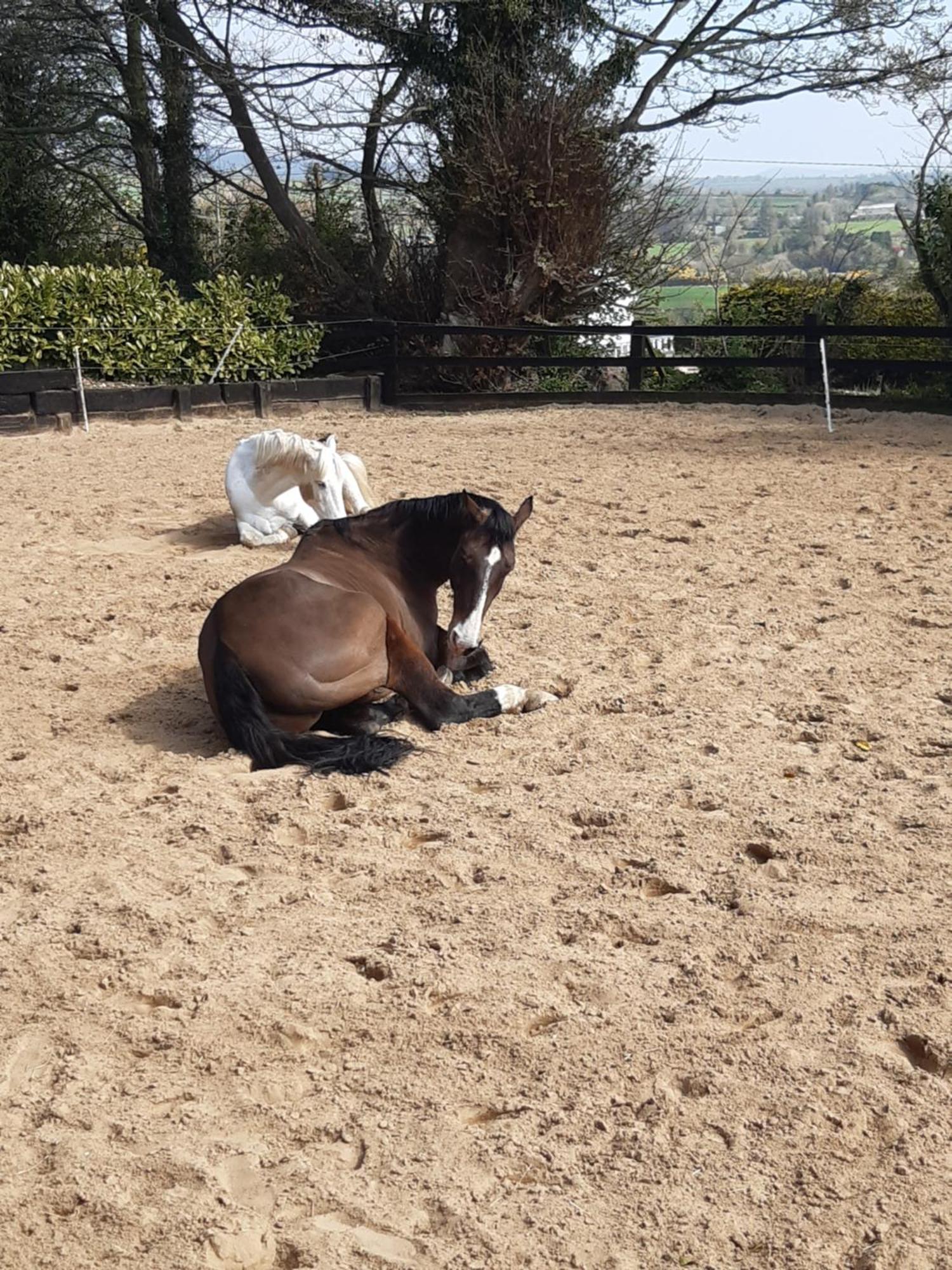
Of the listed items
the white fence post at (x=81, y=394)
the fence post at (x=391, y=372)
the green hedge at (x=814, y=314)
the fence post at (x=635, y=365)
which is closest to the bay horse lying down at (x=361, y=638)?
the white fence post at (x=81, y=394)

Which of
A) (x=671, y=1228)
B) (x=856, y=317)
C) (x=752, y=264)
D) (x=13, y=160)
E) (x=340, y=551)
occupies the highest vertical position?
(x=13, y=160)

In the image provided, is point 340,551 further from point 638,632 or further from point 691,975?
point 691,975

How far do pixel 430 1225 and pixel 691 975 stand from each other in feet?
3.31

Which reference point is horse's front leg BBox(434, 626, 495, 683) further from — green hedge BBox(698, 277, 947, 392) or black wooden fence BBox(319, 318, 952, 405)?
green hedge BBox(698, 277, 947, 392)

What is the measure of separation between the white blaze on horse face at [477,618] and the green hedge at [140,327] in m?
8.72

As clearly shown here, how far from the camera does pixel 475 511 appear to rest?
4973mm

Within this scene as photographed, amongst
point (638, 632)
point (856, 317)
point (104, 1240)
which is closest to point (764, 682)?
point (638, 632)

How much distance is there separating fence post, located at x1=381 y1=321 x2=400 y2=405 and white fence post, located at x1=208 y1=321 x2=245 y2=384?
5.25 ft

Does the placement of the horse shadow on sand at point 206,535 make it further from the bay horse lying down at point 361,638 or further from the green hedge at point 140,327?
the green hedge at point 140,327

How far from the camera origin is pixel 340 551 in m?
5.21

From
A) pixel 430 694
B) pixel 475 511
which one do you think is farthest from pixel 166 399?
pixel 430 694

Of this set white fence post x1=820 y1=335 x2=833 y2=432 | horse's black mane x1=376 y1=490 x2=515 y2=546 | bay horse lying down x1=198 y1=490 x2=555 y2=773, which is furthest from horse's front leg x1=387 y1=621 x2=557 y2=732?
white fence post x1=820 y1=335 x2=833 y2=432

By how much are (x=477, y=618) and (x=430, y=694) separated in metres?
0.35

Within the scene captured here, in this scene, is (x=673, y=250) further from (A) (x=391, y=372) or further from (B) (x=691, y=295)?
(A) (x=391, y=372)
